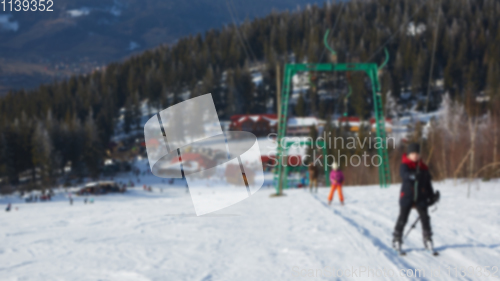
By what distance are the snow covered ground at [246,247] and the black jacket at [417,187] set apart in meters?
0.76

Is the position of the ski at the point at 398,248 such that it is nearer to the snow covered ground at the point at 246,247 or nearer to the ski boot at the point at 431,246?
the snow covered ground at the point at 246,247

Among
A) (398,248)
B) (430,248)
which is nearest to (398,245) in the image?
(398,248)

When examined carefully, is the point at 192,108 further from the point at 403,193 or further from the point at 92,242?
the point at 92,242

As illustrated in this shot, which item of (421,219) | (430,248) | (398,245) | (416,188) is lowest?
(430,248)

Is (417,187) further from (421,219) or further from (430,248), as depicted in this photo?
(430,248)

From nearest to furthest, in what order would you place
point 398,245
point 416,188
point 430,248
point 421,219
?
1. point 416,188
2. point 421,219
3. point 398,245
4. point 430,248

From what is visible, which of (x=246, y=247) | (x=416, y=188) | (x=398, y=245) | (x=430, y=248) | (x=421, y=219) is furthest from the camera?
(x=246, y=247)

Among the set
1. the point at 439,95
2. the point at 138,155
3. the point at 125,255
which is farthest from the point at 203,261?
the point at 439,95

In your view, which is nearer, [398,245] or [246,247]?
[398,245]

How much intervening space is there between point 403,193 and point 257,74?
10534 centimetres

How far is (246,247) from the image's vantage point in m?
6.32

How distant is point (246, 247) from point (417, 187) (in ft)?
8.67

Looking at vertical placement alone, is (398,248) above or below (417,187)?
below

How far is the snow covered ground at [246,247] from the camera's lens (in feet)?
16.4
